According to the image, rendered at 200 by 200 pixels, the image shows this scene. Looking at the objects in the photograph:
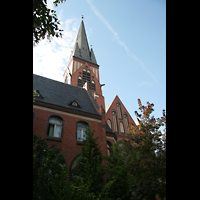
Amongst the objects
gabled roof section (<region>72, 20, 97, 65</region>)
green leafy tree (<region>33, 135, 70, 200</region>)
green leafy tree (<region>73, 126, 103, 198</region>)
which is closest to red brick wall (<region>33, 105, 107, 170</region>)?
green leafy tree (<region>73, 126, 103, 198</region>)

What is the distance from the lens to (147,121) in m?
10.9

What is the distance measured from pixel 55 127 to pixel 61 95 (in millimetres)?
4765

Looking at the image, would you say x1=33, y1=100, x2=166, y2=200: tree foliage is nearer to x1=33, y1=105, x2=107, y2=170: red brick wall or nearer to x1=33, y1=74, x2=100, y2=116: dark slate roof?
x1=33, y1=105, x2=107, y2=170: red brick wall

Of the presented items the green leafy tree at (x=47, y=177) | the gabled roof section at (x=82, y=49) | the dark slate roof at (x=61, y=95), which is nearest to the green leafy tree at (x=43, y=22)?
the green leafy tree at (x=47, y=177)

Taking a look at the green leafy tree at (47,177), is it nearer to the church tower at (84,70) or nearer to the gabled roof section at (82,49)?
the church tower at (84,70)

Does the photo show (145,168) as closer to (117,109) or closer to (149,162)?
(149,162)

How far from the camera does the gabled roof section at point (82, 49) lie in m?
46.4

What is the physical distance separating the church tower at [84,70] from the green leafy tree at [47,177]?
64.9 feet
